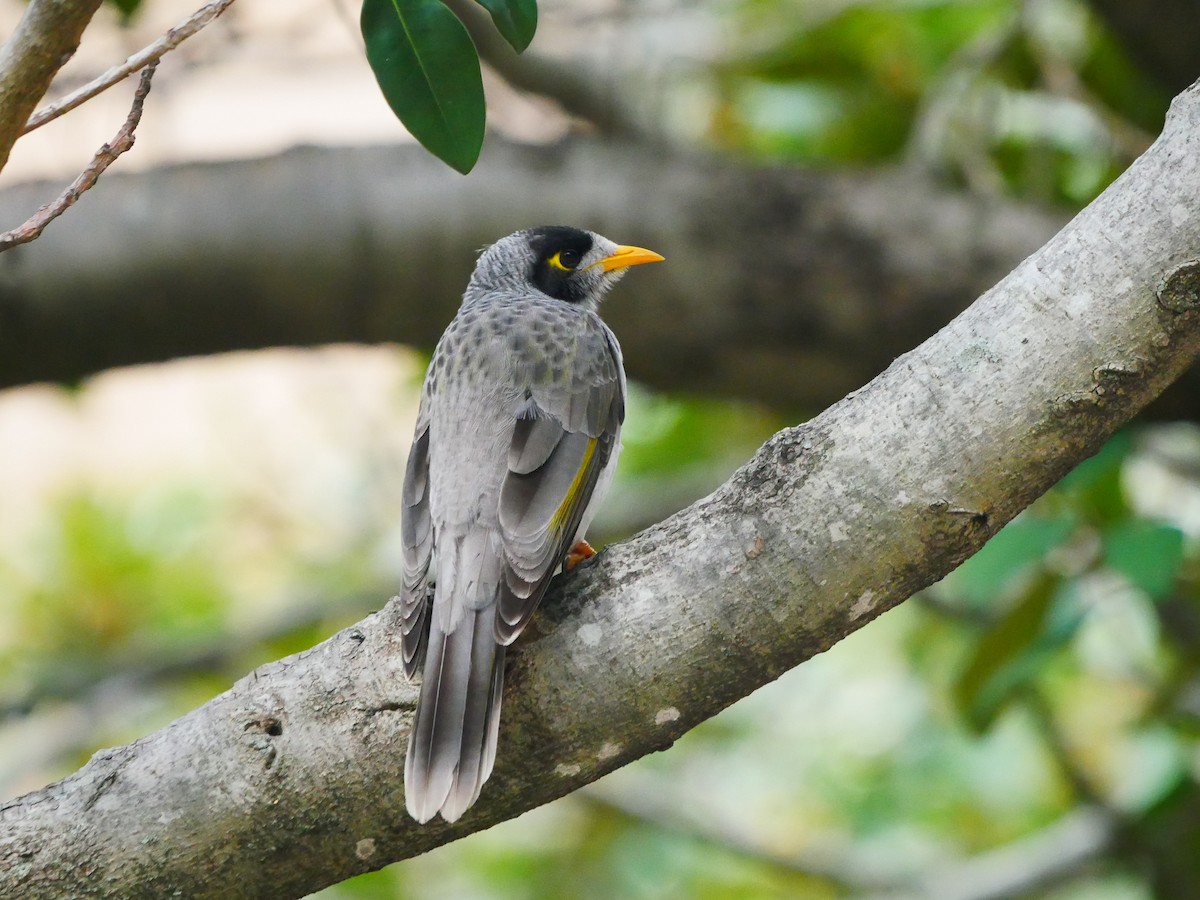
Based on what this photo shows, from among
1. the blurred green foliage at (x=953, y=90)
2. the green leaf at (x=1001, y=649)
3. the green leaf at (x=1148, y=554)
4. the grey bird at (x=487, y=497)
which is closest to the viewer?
the grey bird at (x=487, y=497)

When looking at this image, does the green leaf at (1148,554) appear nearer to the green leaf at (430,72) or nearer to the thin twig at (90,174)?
the green leaf at (430,72)

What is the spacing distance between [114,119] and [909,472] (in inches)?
190

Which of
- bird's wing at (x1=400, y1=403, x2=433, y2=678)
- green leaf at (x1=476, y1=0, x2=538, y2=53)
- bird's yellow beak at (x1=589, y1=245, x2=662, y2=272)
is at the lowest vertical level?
bird's yellow beak at (x1=589, y1=245, x2=662, y2=272)

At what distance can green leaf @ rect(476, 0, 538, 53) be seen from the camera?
9.65 feet

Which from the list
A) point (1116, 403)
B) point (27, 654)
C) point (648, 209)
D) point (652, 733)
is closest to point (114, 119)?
point (648, 209)

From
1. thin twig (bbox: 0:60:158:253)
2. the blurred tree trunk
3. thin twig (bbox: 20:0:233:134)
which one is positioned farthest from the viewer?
the blurred tree trunk

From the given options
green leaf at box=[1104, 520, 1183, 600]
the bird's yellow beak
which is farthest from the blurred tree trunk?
green leaf at box=[1104, 520, 1183, 600]

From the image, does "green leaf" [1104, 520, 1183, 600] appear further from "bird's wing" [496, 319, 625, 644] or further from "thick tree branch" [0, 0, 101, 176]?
"thick tree branch" [0, 0, 101, 176]

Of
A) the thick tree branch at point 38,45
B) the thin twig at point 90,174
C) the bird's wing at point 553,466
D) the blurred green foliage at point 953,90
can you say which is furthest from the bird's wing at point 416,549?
the blurred green foliage at point 953,90

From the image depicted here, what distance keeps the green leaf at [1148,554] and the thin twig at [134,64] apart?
2.93m

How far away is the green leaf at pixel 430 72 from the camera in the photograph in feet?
9.77

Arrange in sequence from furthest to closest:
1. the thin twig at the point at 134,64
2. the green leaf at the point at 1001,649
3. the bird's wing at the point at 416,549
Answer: the green leaf at the point at 1001,649 < the bird's wing at the point at 416,549 < the thin twig at the point at 134,64

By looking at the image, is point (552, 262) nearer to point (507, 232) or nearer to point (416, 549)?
point (507, 232)

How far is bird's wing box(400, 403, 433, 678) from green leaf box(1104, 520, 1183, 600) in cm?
207
